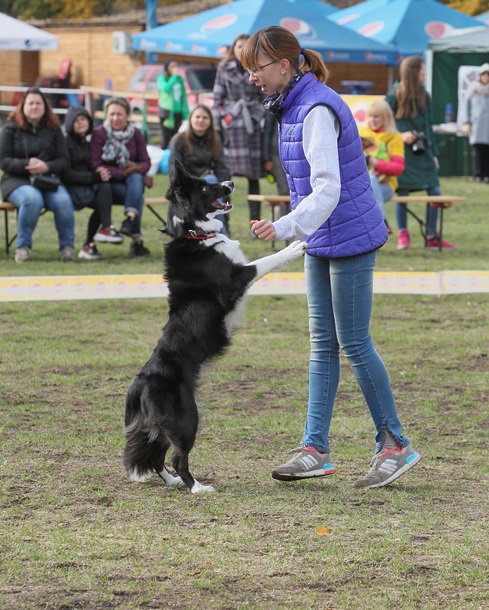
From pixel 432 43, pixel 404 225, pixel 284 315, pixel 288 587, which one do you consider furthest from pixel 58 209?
→ pixel 432 43

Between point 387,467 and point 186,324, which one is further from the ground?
point 186,324

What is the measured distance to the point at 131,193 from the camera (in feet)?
36.7

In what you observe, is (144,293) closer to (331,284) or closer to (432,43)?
(331,284)

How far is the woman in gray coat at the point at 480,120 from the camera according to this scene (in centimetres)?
1938

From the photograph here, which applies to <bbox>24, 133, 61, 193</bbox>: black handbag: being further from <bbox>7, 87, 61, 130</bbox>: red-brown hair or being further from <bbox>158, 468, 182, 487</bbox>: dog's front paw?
<bbox>158, 468, 182, 487</bbox>: dog's front paw

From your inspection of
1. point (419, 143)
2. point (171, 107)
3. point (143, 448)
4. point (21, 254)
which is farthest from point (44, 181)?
point (171, 107)

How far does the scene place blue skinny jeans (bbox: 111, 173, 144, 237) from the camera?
11156mm

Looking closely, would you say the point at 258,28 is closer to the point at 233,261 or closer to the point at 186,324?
the point at 233,261

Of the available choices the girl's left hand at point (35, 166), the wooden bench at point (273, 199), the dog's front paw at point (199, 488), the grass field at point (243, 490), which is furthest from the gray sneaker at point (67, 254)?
the dog's front paw at point (199, 488)

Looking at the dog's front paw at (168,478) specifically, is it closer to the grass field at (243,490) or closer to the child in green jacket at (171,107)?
the grass field at (243,490)

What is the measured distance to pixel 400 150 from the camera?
37.2ft

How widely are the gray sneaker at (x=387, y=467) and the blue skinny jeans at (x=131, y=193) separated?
6.86 metres

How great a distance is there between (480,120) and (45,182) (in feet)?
37.0

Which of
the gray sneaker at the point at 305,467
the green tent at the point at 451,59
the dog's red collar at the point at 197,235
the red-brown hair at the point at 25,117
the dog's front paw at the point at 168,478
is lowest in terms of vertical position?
the dog's front paw at the point at 168,478
